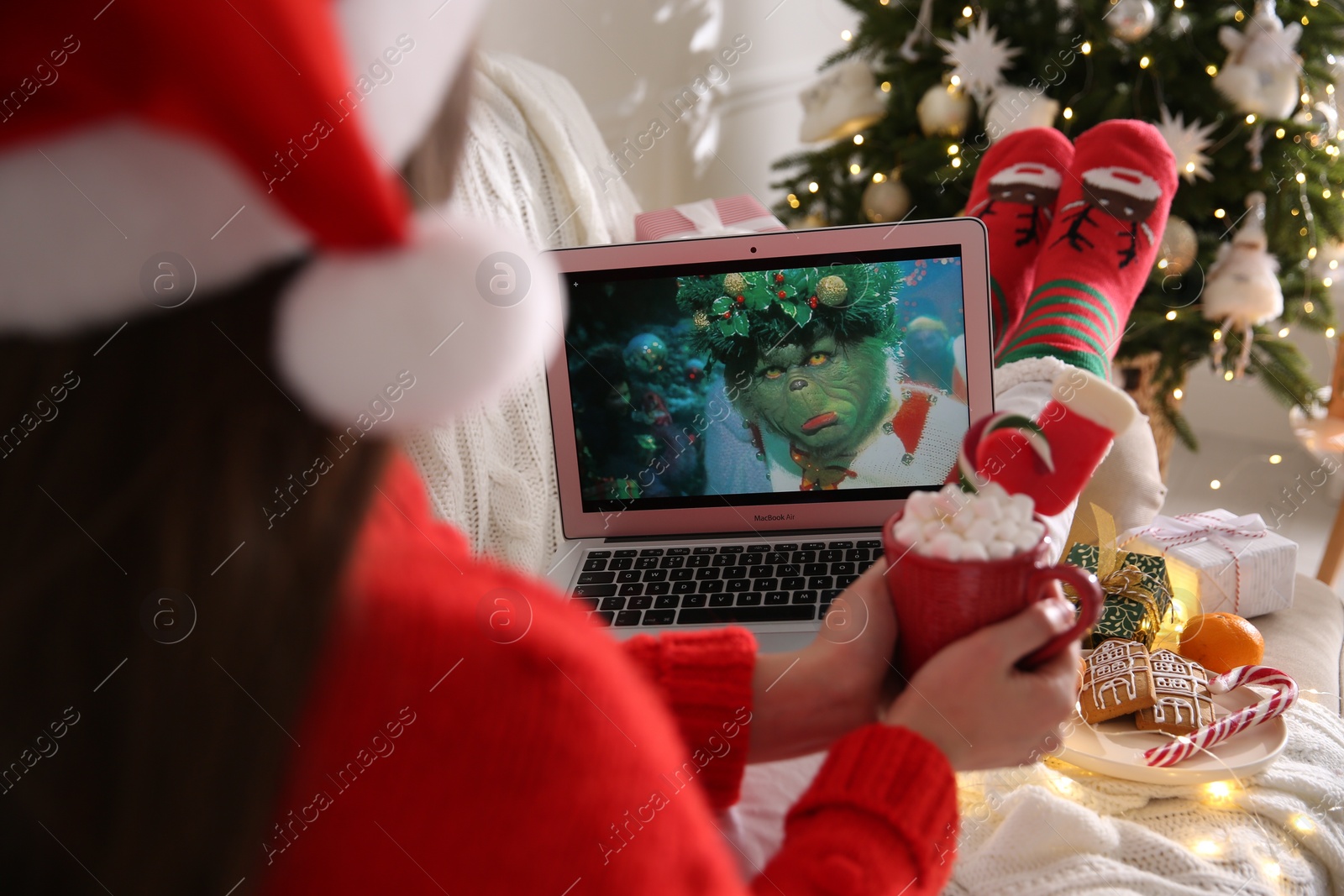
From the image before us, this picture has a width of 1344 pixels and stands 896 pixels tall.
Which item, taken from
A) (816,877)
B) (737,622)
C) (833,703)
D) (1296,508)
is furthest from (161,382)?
(1296,508)

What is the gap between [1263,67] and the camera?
146cm

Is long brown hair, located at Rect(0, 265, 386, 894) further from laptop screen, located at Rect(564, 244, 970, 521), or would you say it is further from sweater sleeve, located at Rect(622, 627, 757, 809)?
laptop screen, located at Rect(564, 244, 970, 521)

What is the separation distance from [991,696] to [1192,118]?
1438mm

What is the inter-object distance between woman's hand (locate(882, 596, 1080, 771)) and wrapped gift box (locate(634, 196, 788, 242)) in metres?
0.85

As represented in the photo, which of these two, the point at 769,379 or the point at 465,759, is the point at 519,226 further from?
the point at 465,759

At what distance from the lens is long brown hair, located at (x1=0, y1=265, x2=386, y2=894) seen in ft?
0.90

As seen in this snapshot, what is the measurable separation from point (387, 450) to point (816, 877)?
0.28 m

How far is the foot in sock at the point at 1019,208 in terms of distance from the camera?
1.36m

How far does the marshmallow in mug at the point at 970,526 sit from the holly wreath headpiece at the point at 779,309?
0.34 meters

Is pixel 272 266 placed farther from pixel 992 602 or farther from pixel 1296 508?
pixel 1296 508

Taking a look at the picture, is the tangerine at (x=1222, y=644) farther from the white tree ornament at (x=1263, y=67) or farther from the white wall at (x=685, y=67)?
the white wall at (x=685, y=67)

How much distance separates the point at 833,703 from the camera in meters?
0.62

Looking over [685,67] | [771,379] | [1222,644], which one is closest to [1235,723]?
[1222,644]

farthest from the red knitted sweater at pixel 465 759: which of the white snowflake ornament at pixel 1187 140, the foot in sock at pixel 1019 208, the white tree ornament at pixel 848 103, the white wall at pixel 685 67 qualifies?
the white tree ornament at pixel 848 103
